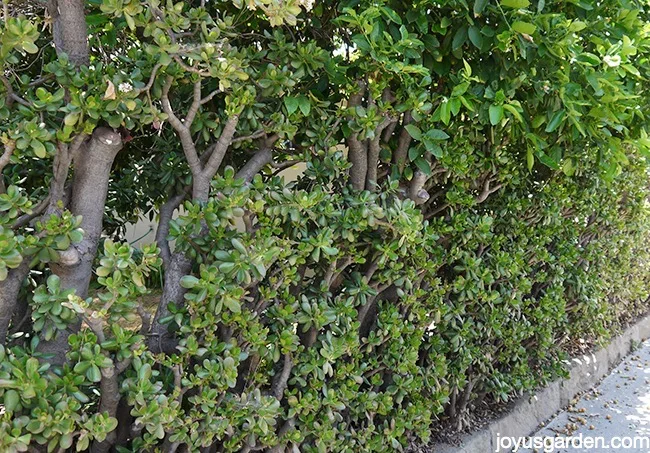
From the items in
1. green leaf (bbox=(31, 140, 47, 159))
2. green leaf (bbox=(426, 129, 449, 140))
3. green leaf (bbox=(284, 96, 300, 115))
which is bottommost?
green leaf (bbox=(31, 140, 47, 159))

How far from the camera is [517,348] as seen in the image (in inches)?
Answer: 146

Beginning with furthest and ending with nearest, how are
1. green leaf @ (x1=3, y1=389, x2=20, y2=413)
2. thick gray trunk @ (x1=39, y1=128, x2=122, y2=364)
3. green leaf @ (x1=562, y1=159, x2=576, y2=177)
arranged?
green leaf @ (x1=562, y1=159, x2=576, y2=177), thick gray trunk @ (x1=39, y1=128, x2=122, y2=364), green leaf @ (x1=3, y1=389, x2=20, y2=413)

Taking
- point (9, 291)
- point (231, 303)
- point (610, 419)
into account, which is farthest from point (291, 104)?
point (610, 419)

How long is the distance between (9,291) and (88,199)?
0.37m

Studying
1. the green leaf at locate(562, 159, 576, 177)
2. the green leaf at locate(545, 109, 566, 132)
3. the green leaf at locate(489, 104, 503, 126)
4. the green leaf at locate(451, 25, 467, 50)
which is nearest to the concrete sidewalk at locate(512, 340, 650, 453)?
the green leaf at locate(562, 159, 576, 177)

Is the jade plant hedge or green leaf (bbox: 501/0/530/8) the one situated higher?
green leaf (bbox: 501/0/530/8)

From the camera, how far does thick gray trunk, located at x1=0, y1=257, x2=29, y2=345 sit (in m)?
1.77

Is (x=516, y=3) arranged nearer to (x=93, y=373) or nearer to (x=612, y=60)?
(x=612, y=60)

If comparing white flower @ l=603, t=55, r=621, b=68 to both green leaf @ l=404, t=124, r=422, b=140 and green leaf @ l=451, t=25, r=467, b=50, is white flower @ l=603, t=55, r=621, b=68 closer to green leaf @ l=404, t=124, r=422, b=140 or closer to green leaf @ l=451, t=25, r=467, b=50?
green leaf @ l=451, t=25, r=467, b=50

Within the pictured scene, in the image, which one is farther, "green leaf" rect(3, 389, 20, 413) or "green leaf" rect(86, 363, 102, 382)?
"green leaf" rect(86, 363, 102, 382)

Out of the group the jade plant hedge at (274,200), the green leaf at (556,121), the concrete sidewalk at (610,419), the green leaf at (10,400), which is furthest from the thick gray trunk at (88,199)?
the concrete sidewalk at (610,419)

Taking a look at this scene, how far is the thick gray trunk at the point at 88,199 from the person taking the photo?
6.11 feet

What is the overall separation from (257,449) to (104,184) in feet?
3.82

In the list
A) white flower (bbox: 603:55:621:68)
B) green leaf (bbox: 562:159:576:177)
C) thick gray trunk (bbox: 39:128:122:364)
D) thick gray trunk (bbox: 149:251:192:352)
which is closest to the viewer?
thick gray trunk (bbox: 39:128:122:364)
